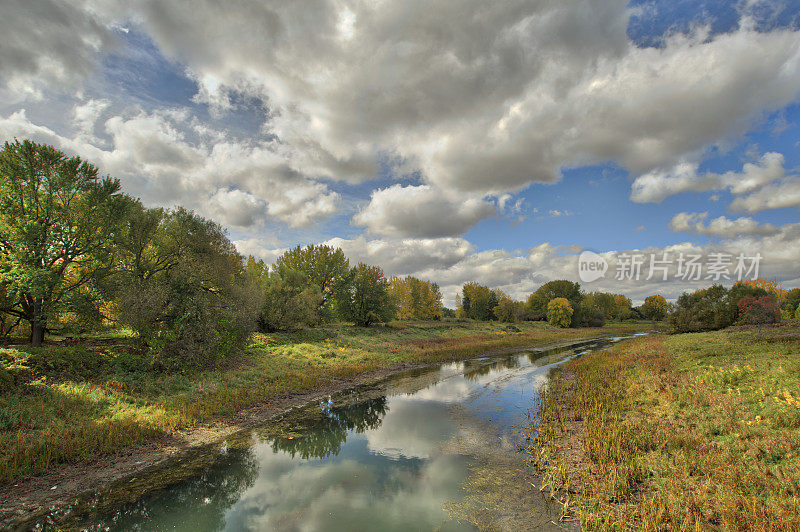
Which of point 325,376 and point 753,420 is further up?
point 753,420

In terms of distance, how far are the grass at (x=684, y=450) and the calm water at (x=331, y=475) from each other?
1479 millimetres

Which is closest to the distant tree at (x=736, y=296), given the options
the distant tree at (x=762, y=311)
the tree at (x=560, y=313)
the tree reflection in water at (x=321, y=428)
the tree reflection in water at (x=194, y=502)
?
the distant tree at (x=762, y=311)

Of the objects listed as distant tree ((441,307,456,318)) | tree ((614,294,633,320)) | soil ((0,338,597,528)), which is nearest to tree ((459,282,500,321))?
distant tree ((441,307,456,318))

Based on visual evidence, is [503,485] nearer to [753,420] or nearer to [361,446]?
[361,446]

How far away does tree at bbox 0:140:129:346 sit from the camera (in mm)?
17984

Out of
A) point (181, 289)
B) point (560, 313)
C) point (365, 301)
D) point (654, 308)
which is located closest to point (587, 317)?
point (560, 313)

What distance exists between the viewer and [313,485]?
10047 mm

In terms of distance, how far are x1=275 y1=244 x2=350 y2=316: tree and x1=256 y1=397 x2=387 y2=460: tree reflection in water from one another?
3883 centimetres

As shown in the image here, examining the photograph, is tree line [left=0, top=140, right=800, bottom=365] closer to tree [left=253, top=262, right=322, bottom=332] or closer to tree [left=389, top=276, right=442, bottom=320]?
tree [left=253, top=262, right=322, bottom=332]

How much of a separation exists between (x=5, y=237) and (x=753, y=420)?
3500 cm

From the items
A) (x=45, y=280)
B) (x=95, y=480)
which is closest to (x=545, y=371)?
(x=95, y=480)

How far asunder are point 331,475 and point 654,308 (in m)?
170

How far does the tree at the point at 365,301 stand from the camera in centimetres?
5169

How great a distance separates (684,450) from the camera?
965 cm
